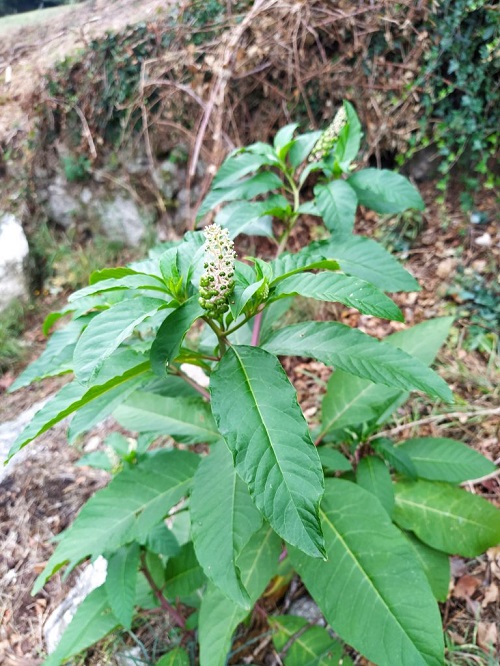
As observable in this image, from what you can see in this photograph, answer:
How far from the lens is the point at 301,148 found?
146cm

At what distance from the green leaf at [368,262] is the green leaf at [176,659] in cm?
118

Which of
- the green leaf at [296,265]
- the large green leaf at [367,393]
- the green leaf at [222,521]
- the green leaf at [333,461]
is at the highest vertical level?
the green leaf at [296,265]

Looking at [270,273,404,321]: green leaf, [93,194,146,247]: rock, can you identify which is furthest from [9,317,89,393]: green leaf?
[93,194,146,247]: rock

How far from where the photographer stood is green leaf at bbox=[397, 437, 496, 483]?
1.42 metres

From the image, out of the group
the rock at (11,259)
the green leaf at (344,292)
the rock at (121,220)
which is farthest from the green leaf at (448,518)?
the rock at (11,259)

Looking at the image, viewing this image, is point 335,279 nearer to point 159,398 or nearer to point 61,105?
point 159,398

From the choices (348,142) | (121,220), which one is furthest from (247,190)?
(121,220)

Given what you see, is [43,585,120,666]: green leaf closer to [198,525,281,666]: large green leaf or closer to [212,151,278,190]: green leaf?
[198,525,281,666]: large green leaf

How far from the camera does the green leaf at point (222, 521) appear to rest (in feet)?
2.82

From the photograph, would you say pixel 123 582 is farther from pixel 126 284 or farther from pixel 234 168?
pixel 234 168

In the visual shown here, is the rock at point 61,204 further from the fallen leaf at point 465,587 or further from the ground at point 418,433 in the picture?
the fallen leaf at point 465,587

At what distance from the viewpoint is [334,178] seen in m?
1.40

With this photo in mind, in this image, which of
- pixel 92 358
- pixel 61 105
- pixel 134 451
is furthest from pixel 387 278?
pixel 61 105

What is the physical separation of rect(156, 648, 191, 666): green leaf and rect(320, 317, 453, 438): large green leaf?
2.48 ft
